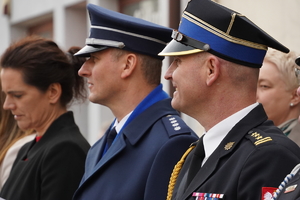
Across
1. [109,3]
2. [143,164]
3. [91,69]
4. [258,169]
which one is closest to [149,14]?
[109,3]

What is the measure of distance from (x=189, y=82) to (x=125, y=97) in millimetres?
761

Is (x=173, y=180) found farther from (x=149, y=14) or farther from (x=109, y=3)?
(x=109, y=3)

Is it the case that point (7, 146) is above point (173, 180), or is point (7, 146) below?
Result: below

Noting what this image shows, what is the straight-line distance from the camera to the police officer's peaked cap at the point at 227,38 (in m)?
2.65

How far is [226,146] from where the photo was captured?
2.52m

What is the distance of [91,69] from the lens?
11.4ft

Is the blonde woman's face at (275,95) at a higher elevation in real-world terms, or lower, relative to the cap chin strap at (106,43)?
lower

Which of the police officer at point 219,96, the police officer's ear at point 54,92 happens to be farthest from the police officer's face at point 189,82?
the police officer's ear at point 54,92

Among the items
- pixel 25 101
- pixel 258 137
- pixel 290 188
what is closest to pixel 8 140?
pixel 25 101

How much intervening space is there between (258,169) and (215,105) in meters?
0.46

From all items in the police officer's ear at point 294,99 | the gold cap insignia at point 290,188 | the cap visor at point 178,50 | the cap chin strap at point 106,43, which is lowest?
the police officer's ear at point 294,99

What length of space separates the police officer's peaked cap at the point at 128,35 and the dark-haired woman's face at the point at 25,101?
0.74m

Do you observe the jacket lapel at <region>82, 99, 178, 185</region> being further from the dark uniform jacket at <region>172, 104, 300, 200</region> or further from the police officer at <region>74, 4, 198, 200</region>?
the dark uniform jacket at <region>172, 104, 300, 200</region>

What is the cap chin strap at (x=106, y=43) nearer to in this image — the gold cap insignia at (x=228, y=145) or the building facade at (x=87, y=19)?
the gold cap insignia at (x=228, y=145)
